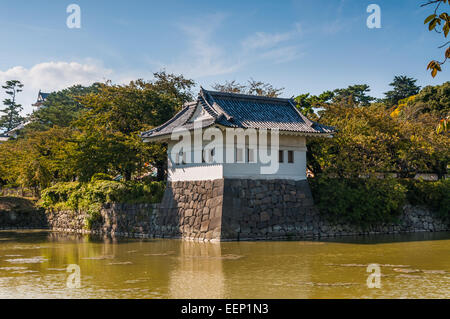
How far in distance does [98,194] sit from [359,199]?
12679mm

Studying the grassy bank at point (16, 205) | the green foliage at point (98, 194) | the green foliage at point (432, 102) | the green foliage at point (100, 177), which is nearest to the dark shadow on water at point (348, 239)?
the green foliage at point (98, 194)

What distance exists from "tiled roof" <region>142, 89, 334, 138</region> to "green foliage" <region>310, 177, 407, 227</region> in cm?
251

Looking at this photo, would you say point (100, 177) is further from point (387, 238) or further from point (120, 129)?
point (387, 238)

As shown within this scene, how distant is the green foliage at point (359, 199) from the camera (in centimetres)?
2072

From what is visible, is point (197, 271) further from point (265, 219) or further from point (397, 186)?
point (397, 186)

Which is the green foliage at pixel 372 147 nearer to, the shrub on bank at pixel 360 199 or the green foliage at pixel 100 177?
the shrub on bank at pixel 360 199

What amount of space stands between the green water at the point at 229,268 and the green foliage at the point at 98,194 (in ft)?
12.9

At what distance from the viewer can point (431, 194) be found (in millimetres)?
22891

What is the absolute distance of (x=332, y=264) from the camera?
1259cm

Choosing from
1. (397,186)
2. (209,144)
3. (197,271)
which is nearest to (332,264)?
(197,271)

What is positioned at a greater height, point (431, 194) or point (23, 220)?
point (431, 194)
